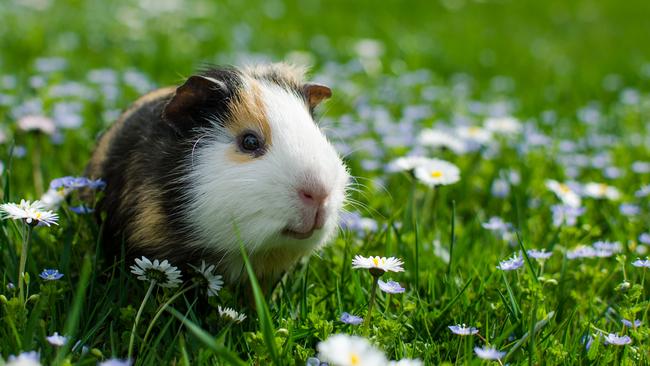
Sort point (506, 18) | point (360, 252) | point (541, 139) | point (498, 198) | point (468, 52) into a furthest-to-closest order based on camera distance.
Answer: point (506, 18) < point (468, 52) < point (541, 139) < point (498, 198) < point (360, 252)

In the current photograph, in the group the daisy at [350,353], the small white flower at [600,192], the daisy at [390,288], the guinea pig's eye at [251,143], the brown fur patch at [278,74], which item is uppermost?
the brown fur patch at [278,74]

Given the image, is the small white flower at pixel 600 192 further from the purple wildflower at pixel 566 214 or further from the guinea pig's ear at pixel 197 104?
the guinea pig's ear at pixel 197 104

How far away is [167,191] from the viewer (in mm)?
3273

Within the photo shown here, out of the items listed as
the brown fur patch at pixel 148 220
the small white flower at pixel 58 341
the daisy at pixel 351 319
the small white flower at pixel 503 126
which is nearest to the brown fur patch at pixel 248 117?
the brown fur patch at pixel 148 220

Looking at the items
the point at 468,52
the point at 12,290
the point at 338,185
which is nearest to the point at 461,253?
the point at 338,185

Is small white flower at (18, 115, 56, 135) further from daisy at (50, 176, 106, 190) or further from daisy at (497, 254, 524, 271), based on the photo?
daisy at (497, 254, 524, 271)

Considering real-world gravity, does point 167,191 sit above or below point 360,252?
above

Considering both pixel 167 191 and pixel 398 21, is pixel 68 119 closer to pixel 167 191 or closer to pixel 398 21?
pixel 167 191

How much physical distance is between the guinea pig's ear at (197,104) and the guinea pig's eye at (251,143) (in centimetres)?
22

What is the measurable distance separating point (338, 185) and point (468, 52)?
6523mm

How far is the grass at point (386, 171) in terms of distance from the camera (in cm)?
306

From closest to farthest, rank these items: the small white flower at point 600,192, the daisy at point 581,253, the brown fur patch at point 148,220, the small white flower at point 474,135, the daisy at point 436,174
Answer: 1. the brown fur patch at point 148,220
2. the daisy at point 581,253
3. the daisy at point 436,174
4. the small white flower at point 600,192
5. the small white flower at point 474,135

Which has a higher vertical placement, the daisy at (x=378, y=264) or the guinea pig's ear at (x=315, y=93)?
the guinea pig's ear at (x=315, y=93)

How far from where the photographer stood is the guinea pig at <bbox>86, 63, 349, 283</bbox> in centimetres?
300
